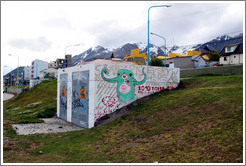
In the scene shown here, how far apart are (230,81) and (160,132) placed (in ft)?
39.0

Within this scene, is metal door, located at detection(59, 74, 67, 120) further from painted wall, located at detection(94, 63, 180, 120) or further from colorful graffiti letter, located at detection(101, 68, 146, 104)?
colorful graffiti letter, located at detection(101, 68, 146, 104)

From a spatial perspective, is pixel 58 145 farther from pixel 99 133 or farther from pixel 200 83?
pixel 200 83

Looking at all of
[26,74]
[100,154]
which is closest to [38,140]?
[100,154]

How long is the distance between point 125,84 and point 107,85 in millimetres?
1762

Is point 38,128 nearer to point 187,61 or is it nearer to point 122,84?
point 122,84

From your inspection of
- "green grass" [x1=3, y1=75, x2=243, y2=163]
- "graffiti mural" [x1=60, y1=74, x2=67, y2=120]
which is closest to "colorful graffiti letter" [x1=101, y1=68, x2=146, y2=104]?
"green grass" [x1=3, y1=75, x2=243, y2=163]

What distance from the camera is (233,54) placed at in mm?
45750

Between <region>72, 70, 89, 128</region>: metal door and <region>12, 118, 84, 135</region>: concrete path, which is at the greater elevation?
<region>72, 70, 89, 128</region>: metal door

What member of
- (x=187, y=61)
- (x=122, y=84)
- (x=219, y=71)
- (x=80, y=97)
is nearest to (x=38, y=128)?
(x=80, y=97)

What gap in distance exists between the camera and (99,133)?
46.4 feet

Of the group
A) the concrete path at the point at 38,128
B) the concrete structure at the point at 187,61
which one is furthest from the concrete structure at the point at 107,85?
the concrete structure at the point at 187,61

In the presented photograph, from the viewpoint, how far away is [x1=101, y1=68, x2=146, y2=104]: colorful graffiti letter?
18344 mm

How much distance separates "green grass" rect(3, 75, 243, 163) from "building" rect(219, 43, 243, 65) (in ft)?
111

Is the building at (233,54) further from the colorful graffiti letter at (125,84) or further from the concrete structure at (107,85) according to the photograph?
the colorful graffiti letter at (125,84)
